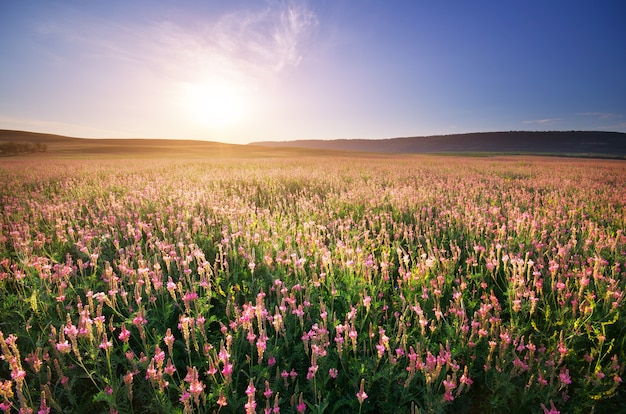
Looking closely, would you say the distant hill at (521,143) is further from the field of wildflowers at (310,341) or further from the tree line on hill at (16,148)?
the field of wildflowers at (310,341)

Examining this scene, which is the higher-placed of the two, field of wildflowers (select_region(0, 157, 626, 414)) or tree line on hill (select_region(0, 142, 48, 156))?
tree line on hill (select_region(0, 142, 48, 156))

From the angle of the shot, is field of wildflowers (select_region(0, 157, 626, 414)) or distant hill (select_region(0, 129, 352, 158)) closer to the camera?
field of wildflowers (select_region(0, 157, 626, 414))

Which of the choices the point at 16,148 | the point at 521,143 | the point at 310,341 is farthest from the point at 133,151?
the point at 521,143

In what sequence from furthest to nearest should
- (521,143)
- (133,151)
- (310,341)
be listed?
(521,143), (133,151), (310,341)

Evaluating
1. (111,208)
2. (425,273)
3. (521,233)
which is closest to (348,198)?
(521,233)

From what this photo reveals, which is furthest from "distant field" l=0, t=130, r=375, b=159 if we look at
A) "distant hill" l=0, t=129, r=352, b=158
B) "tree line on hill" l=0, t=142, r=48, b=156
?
"tree line on hill" l=0, t=142, r=48, b=156

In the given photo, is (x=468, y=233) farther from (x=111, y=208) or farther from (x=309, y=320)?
(x=111, y=208)

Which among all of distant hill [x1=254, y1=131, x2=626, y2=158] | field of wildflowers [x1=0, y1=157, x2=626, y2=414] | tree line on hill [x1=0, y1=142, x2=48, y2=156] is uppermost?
distant hill [x1=254, y1=131, x2=626, y2=158]

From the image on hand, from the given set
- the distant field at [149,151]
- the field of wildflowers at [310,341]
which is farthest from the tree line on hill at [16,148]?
the field of wildflowers at [310,341]

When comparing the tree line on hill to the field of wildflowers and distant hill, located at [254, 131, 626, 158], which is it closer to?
the field of wildflowers

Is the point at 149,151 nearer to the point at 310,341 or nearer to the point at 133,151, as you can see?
the point at 133,151

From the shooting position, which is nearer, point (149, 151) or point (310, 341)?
point (310, 341)

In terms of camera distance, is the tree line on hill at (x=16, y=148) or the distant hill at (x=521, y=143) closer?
the tree line on hill at (x=16, y=148)

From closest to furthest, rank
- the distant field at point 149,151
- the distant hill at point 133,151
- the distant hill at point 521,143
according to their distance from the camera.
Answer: the distant field at point 149,151 < the distant hill at point 133,151 < the distant hill at point 521,143
